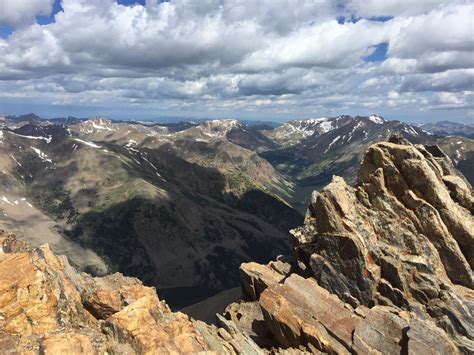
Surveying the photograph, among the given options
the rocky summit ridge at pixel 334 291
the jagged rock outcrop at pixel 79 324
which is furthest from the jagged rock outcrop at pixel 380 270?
the jagged rock outcrop at pixel 79 324

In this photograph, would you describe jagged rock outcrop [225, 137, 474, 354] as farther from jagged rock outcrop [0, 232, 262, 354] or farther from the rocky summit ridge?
jagged rock outcrop [0, 232, 262, 354]

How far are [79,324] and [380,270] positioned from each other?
35.3 meters

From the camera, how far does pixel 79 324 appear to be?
3831 centimetres

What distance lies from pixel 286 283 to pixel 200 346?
60.5ft

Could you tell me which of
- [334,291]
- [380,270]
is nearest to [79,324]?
[334,291]

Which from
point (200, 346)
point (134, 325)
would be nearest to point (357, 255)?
point (200, 346)

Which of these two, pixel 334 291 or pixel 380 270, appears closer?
pixel 380 270

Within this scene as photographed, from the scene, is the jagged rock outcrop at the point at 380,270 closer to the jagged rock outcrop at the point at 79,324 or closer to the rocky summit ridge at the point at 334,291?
the rocky summit ridge at the point at 334,291

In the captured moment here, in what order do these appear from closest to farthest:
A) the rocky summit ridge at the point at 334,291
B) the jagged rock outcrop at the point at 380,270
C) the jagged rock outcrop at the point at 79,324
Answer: the jagged rock outcrop at the point at 79,324, the rocky summit ridge at the point at 334,291, the jagged rock outcrop at the point at 380,270

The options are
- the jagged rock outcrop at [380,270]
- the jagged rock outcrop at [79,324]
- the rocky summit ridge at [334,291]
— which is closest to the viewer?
the jagged rock outcrop at [79,324]

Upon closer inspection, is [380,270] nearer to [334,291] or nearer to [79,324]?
[334,291]

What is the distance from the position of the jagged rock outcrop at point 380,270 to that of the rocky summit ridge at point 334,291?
137 millimetres

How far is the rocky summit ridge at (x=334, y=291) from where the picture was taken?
35.8m

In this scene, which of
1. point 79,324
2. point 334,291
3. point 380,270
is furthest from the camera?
point 334,291
